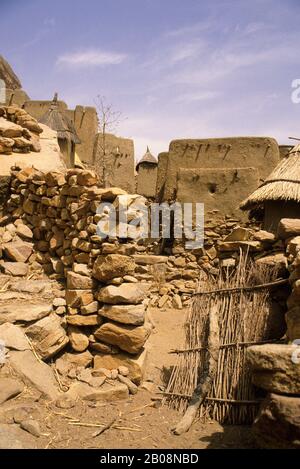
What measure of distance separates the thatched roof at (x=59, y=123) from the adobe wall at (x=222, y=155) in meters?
7.59

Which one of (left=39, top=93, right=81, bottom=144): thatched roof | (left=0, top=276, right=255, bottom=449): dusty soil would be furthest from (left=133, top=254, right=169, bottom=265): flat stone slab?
(left=39, top=93, right=81, bottom=144): thatched roof

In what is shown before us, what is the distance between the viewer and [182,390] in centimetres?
389

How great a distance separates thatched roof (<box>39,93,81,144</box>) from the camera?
16.4 metres

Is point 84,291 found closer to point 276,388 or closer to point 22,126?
point 276,388

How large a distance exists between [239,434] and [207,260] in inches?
238

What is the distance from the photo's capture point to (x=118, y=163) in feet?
52.6

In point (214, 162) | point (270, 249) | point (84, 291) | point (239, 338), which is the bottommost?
point (239, 338)

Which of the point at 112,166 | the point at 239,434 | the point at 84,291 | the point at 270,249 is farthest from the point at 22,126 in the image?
the point at 112,166

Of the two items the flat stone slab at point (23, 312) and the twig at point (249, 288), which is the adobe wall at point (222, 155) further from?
the flat stone slab at point (23, 312)

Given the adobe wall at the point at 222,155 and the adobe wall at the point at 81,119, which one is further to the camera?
the adobe wall at the point at 81,119

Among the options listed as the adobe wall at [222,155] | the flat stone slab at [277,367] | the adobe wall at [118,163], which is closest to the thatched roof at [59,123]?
the adobe wall at [118,163]

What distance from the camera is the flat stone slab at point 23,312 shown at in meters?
3.86

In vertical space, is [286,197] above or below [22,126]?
below

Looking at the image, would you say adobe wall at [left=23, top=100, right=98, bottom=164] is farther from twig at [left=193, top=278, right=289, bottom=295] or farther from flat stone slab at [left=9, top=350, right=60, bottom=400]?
flat stone slab at [left=9, top=350, right=60, bottom=400]
